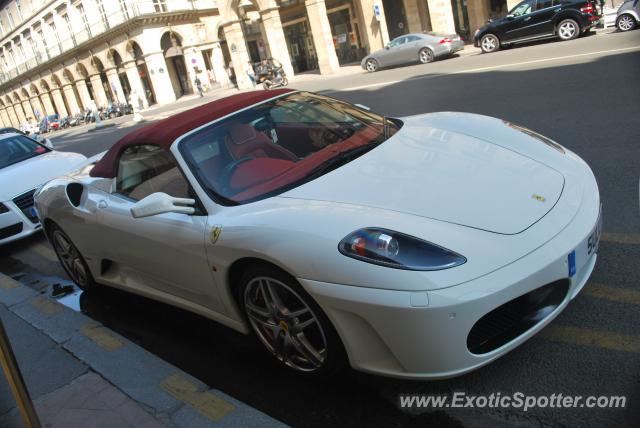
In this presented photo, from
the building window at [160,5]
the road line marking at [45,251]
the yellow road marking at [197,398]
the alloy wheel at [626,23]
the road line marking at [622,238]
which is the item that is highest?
the building window at [160,5]

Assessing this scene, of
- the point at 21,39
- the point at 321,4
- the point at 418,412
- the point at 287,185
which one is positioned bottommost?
the point at 418,412

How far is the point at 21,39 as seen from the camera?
66.3 metres

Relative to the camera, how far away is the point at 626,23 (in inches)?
609

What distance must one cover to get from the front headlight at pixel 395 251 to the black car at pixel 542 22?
55.4 ft

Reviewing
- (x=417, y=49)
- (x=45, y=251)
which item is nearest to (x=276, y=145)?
(x=45, y=251)

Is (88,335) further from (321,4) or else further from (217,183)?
(321,4)

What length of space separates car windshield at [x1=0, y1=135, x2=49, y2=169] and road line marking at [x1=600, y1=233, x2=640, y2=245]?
7407 millimetres

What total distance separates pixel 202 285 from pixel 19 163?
5.80 metres

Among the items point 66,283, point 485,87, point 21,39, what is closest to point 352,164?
point 66,283

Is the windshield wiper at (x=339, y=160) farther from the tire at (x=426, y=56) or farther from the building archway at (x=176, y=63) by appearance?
the building archway at (x=176, y=63)

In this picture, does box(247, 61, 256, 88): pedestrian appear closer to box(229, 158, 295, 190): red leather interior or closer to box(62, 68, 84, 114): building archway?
box(229, 158, 295, 190): red leather interior

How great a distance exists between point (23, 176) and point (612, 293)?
6.72 metres

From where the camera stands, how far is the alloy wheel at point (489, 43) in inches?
733

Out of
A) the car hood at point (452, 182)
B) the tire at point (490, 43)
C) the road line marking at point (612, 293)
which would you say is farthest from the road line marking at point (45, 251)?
the tire at point (490, 43)
